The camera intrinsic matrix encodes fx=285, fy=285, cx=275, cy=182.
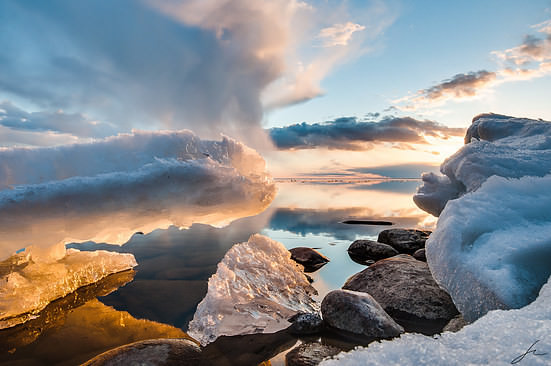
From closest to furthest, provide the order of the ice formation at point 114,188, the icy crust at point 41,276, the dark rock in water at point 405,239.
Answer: the ice formation at point 114,188 < the icy crust at point 41,276 < the dark rock in water at point 405,239

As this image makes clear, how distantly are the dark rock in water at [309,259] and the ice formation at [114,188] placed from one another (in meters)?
3.12

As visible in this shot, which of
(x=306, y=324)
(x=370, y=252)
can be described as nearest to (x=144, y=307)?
(x=306, y=324)

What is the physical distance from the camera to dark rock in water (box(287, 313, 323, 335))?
11.8 feet

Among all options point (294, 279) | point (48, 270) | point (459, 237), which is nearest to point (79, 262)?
point (48, 270)

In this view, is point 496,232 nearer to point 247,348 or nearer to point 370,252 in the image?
point 247,348

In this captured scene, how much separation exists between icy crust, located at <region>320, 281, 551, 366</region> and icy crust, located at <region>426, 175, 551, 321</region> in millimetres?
923

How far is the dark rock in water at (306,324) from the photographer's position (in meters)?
3.58

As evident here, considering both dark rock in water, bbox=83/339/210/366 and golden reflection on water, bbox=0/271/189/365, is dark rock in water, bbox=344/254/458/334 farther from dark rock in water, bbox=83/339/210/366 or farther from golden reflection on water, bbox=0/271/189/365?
golden reflection on water, bbox=0/271/189/365

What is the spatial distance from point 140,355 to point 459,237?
371 cm

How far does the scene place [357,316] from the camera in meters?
3.55

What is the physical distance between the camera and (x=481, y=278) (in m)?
2.82

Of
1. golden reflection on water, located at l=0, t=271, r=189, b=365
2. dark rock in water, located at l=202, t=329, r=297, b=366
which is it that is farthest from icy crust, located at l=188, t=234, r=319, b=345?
golden reflection on water, located at l=0, t=271, r=189, b=365

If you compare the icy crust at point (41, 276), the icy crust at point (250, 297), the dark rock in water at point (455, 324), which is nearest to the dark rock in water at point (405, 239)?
the icy crust at point (250, 297)
